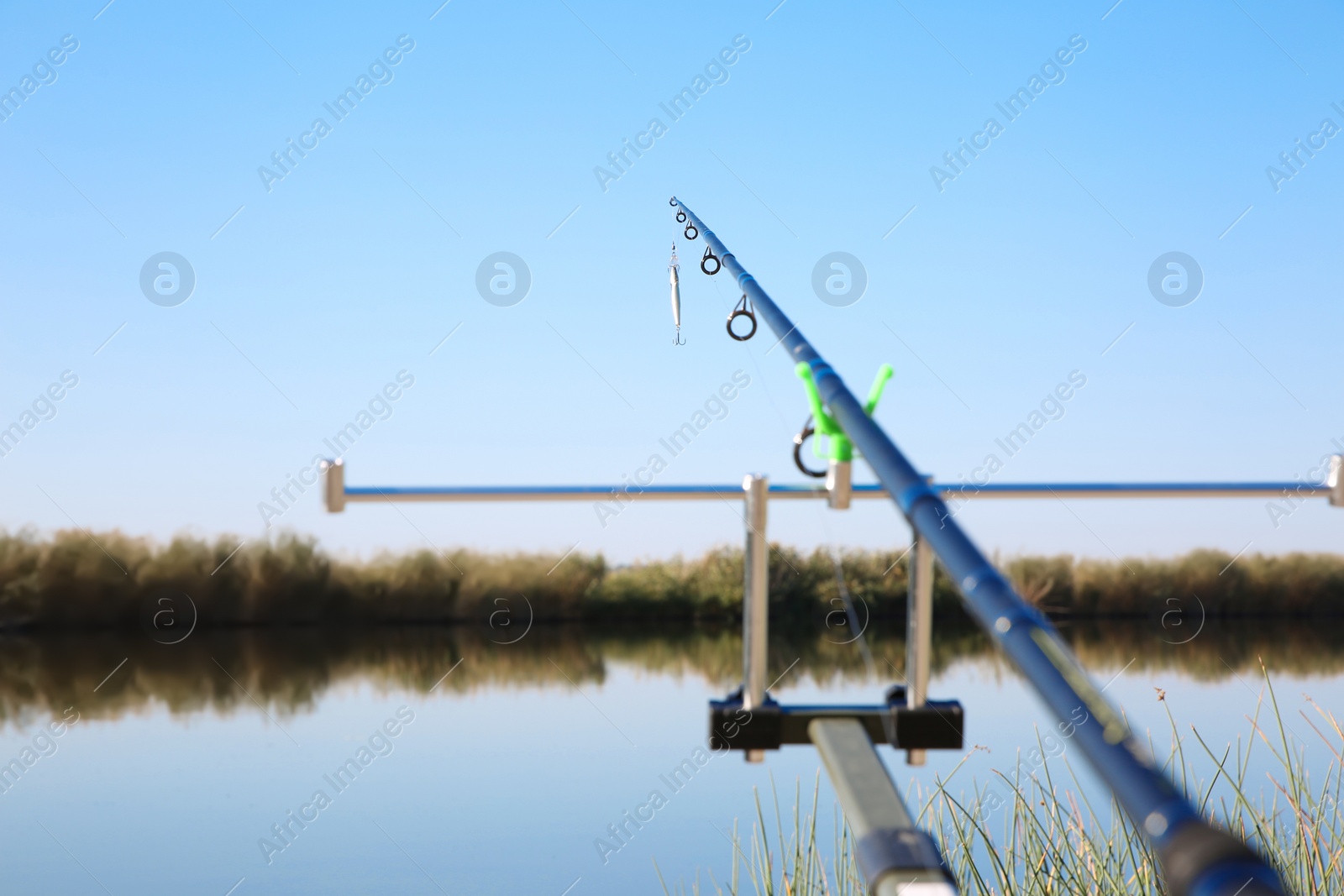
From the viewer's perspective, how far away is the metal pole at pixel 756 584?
5.17 feet

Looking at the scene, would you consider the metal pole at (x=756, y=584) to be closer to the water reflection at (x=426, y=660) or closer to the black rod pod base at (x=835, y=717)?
the black rod pod base at (x=835, y=717)

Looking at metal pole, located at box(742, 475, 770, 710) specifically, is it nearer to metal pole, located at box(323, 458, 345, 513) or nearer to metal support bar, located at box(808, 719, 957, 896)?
metal support bar, located at box(808, 719, 957, 896)

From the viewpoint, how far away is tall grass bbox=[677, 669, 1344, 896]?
3.15 metres

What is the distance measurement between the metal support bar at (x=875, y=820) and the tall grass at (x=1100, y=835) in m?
1.89

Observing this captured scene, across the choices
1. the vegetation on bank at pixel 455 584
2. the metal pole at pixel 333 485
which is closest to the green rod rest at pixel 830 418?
the metal pole at pixel 333 485

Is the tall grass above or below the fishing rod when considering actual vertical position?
above

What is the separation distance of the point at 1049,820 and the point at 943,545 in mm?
2782

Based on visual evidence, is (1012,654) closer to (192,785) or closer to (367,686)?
(192,785)

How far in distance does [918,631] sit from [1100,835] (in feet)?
7.18

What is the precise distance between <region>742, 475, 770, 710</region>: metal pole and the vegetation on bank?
1390 centimetres

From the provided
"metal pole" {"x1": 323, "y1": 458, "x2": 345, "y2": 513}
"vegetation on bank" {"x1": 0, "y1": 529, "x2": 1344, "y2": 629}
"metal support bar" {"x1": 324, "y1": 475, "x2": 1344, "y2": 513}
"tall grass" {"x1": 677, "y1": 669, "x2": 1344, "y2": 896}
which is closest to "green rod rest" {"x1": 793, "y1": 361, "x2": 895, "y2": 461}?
"metal support bar" {"x1": 324, "y1": 475, "x2": 1344, "y2": 513}

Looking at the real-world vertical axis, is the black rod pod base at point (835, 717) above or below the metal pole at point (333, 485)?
below

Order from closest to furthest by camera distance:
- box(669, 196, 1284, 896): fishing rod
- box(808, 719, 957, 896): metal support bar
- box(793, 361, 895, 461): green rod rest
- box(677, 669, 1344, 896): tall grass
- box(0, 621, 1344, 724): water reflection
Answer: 1. box(669, 196, 1284, 896): fishing rod
2. box(808, 719, 957, 896): metal support bar
3. box(793, 361, 895, 461): green rod rest
4. box(677, 669, 1344, 896): tall grass
5. box(0, 621, 1344, 724): water reflection

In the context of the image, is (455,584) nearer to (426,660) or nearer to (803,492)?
(426,660)
